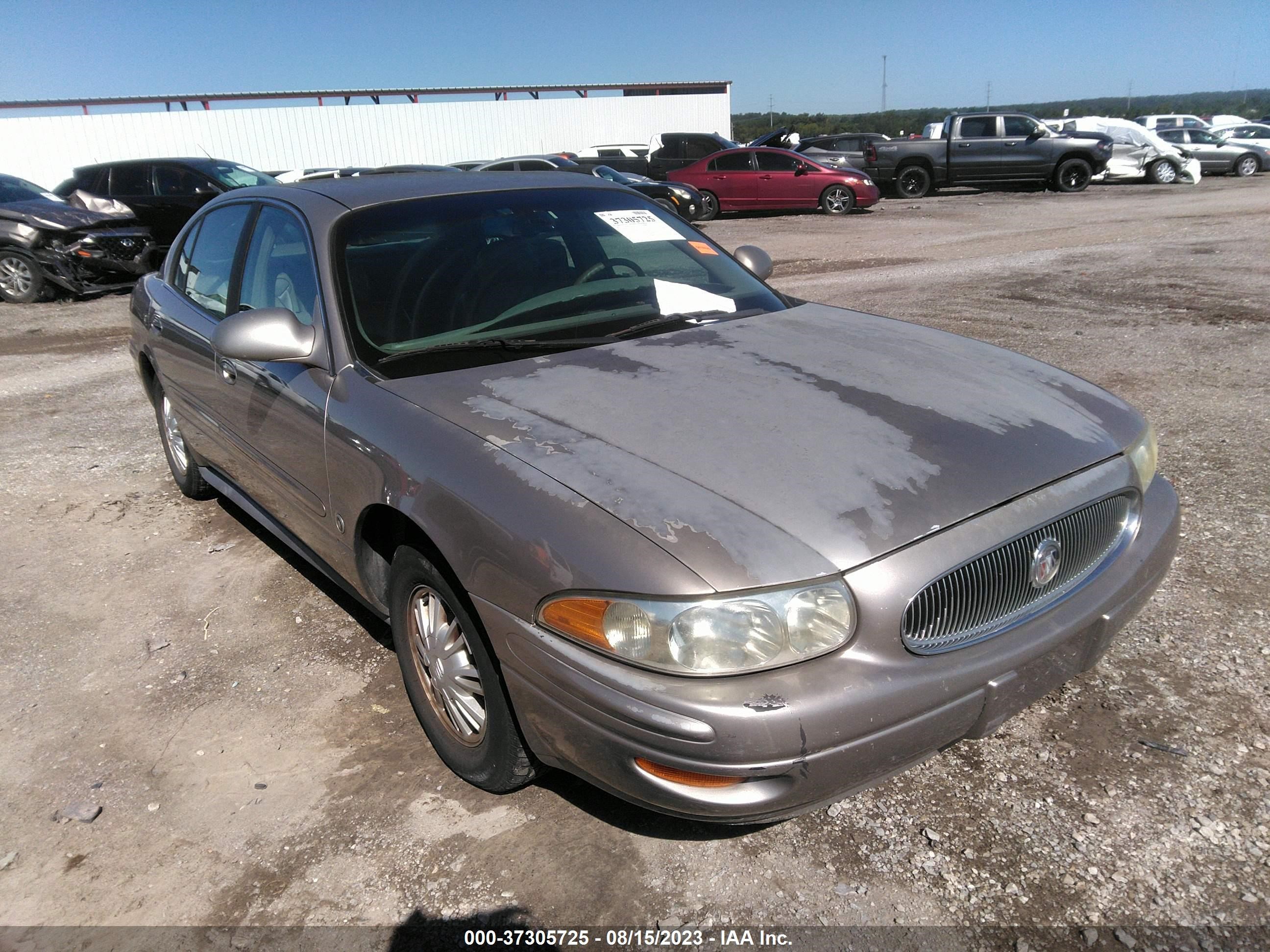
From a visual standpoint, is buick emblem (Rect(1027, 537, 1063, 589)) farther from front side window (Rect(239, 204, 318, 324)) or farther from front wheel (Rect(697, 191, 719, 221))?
front wheel (Rect(697, 191, 719, 221))

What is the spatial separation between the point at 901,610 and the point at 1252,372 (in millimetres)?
5592

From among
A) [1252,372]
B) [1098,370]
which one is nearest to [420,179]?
[1098,370]

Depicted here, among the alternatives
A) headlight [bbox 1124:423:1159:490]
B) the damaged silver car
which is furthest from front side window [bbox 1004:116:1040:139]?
headlight [bbox 1124:423:1159:490]

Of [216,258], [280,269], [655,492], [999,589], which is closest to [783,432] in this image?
[655,492]

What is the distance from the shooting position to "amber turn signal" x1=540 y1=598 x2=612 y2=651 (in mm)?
1941

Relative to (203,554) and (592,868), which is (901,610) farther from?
(203,554)

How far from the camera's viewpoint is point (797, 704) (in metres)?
1.86

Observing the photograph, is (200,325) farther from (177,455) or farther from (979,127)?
(979,127)

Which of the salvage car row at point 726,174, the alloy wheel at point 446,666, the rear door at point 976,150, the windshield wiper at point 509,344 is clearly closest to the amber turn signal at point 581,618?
the alloy wheel at point 446,666

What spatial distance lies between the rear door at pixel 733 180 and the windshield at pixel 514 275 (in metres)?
17.0

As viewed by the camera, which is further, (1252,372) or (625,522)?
(1252,372)

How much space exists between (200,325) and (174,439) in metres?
1.27

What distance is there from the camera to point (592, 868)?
2.29m

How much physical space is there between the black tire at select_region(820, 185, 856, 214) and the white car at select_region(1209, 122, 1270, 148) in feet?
45.5
